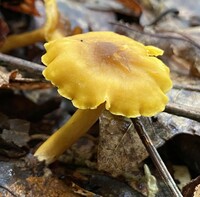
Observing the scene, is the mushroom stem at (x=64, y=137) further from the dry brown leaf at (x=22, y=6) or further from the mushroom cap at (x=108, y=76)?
the dry brown leaf at (x=22, y=6)

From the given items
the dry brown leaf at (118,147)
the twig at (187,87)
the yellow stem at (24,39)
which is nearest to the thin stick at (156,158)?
the dry brown leaf at (118,147)

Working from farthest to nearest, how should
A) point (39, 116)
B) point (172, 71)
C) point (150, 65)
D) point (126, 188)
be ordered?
point (172, 71)
point (39, 116)
point (126, 188)
point (150, 65)

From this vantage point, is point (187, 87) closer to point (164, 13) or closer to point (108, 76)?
point (108, 76)

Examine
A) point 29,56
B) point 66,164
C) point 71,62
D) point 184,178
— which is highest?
point 71,62

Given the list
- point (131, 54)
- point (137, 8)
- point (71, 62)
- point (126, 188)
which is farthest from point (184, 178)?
point (137, 8)

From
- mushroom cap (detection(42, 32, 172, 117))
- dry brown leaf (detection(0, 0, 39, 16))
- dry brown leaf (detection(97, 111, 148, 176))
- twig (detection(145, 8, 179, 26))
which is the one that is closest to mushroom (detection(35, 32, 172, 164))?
mushroom cap (detection(42, 32, 172, 117))

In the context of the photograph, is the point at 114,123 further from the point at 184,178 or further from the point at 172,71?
the point at 172,71

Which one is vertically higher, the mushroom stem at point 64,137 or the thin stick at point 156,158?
the thin stick at point 156,158
